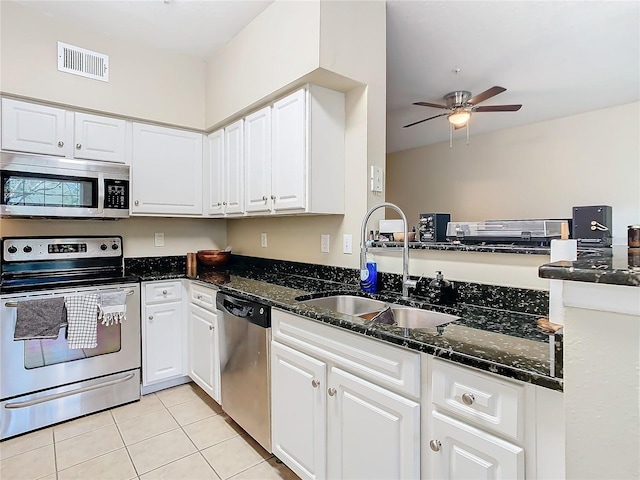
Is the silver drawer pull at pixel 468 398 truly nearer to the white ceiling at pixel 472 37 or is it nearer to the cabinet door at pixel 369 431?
the cabinet door at pixel 369 431

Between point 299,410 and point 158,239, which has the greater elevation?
point 158,239

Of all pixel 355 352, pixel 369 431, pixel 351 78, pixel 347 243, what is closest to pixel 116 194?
pixel 347 243

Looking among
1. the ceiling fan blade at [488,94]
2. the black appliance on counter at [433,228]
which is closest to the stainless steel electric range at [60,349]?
the black appliance on counter at [433,228]

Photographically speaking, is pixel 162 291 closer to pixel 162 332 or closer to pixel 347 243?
pixel 162 332

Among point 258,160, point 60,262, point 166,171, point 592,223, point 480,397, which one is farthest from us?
point 592,223

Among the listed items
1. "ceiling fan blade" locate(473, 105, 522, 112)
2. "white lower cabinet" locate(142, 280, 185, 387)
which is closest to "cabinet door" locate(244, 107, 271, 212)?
"white lower cabinet" locate(142, 280, 185, 387)

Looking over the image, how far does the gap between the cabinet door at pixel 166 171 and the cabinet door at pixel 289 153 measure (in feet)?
3.54

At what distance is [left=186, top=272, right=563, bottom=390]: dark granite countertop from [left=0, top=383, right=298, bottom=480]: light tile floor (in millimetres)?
877

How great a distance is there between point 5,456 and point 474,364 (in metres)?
2.48

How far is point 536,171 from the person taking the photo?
4.80m

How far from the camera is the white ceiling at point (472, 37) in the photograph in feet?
7.47

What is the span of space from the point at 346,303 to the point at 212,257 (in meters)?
1.57

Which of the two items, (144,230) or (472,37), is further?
(144,230)

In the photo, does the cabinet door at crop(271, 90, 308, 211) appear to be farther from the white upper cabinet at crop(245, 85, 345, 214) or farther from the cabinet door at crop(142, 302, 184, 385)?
the cabinet door at crop(142, 302, 184, 385)
